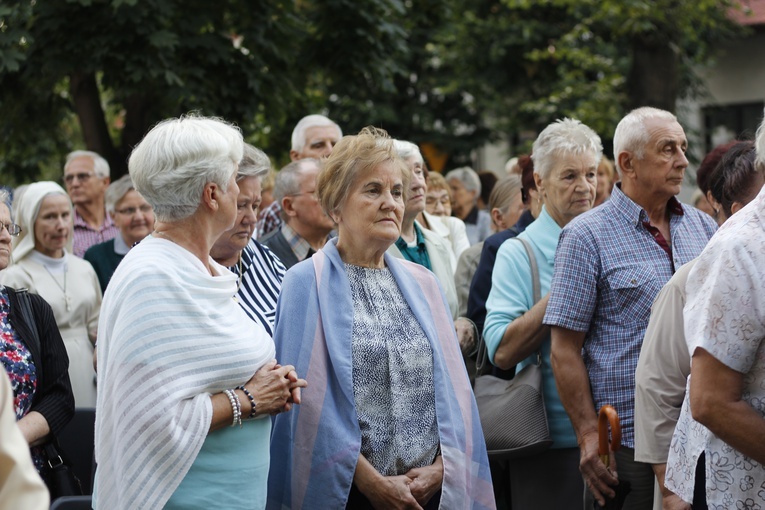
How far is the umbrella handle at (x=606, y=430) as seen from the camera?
412 cm

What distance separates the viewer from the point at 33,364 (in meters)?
4.59

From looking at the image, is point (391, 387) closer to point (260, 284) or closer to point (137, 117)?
point (260, 284)

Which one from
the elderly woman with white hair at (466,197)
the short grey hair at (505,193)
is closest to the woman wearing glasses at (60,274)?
the short grey hair at (505,193)

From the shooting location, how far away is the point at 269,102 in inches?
401

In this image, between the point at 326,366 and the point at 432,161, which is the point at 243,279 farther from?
the point at 432,161

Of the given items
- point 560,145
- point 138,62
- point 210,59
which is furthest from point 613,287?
point 210,59

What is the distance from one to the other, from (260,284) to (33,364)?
1027 millimetres

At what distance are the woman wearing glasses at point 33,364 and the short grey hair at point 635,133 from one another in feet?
8.60

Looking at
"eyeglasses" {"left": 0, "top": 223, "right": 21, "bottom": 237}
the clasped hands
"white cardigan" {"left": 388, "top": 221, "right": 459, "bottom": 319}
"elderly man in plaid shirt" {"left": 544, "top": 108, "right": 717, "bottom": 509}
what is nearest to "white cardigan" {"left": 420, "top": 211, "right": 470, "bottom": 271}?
"white cardigan" {"left": 388, "top": 221, "right": 459, "bottom": 319}

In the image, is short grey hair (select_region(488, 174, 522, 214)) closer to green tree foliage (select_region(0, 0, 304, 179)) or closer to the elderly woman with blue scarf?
the elderly woman with blue scarf

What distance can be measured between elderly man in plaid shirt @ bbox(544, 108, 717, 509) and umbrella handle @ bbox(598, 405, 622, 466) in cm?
11

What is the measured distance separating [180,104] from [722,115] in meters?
15.3

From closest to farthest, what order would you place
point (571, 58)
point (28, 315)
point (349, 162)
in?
point (349, 162) < point (28, 315) < point (571, 58)

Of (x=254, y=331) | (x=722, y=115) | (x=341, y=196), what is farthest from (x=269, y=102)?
(x=722, y=115)
